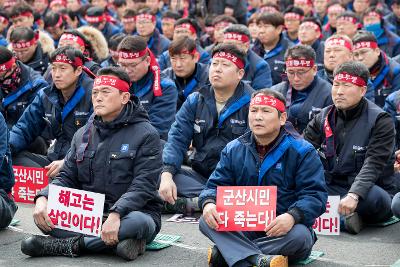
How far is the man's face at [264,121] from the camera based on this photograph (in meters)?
6.45

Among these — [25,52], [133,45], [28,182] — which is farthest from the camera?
[25,52]

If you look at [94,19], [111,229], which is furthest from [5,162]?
[94,19]

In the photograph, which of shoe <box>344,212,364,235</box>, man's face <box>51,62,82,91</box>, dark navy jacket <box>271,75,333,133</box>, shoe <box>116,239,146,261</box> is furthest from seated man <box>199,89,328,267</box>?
man's face <box>51,62,82,91</box>

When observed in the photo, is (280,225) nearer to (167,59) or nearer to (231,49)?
(231,49)

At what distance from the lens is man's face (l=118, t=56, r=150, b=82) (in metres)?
9.33

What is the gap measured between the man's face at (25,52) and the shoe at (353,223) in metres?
5.16

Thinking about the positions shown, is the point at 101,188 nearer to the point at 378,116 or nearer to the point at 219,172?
the point at 219,172

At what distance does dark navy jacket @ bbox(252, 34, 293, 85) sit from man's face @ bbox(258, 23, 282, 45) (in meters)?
0.10

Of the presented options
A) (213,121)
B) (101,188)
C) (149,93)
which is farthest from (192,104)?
(101,188)

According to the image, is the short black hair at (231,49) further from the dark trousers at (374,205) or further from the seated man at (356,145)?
the dark trousers at (374,205)

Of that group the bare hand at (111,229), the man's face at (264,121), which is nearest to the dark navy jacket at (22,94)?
the bare hand at (111,229)

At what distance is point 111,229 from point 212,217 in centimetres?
73

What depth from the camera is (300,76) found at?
Result: 29.2 ft

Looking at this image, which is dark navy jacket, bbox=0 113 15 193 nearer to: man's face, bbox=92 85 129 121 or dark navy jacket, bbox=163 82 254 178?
man's face, bbox=92 85 129 121
